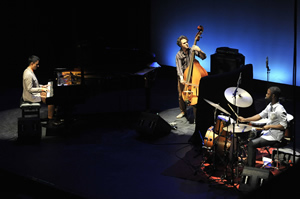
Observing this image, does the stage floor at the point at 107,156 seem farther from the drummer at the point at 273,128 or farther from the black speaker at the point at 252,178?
the drummer at the point at 273,128

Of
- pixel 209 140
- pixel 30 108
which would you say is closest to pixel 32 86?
pixel 30 108

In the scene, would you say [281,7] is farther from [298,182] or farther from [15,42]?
[298,182]

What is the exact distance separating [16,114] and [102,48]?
2189mm

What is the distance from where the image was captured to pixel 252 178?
16.4 feet

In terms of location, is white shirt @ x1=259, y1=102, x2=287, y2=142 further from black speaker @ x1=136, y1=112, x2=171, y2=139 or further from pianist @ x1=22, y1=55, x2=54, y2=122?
pianist @ x1=22, y1=55, x2=54, y2=122

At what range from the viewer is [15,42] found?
1075 centimetres

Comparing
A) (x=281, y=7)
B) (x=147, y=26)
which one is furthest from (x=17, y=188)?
(x=147, y=26)

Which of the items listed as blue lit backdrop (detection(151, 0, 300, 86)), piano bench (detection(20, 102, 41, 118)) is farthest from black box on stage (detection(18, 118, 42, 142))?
blue lit backdrop (detection(151, 0, 300, 86))

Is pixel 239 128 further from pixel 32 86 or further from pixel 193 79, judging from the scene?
pixel 32 86

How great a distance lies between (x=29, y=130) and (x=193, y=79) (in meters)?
2.88

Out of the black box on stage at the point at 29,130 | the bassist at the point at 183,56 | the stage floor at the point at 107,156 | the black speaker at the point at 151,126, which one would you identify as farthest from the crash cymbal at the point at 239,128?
the black box on stage at the point at 29,130

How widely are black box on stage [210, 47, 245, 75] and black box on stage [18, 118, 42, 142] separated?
15.1ft

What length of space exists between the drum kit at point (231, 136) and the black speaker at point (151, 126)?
1285 mm

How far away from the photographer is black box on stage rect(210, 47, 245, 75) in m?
9.30
